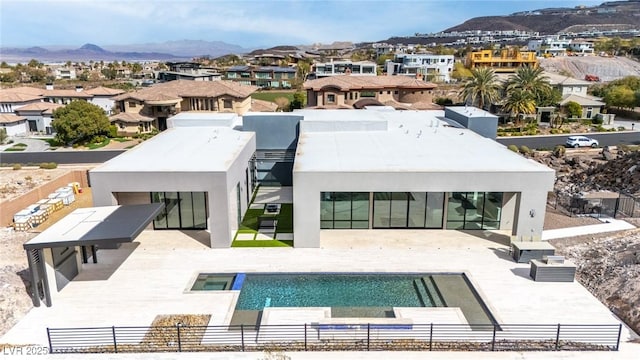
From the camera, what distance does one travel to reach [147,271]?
19109 millimetres

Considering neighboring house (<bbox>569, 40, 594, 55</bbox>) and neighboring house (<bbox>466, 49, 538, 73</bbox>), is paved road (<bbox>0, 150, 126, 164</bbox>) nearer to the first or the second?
neighboring house (<bbox>466, 49, 538, 73</bbox>)

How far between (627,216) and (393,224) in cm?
1485

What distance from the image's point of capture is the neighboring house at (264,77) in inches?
4624

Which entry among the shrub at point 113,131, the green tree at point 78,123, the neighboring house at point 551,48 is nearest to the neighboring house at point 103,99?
the shrub at point 113,131

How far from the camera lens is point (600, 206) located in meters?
26.7

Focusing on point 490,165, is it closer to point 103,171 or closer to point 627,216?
point 627,216

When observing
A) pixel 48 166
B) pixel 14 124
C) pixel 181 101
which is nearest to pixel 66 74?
pixel 14 124

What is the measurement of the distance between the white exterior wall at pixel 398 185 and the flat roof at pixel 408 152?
1.06ft

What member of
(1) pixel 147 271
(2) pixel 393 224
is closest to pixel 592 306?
(2) pixel 393 224

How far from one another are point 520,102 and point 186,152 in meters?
47.9

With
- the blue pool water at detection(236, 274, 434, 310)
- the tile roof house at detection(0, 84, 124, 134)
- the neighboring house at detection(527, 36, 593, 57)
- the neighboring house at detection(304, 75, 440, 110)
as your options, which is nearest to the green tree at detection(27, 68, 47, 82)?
the tile roof house at detection(0, 84, 124, 134)

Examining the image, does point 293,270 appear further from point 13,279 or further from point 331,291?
point 13,279

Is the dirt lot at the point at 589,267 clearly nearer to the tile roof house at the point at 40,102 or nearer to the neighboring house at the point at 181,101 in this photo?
the neighboring house at the point at 181,101

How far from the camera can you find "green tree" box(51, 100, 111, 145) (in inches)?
2052
